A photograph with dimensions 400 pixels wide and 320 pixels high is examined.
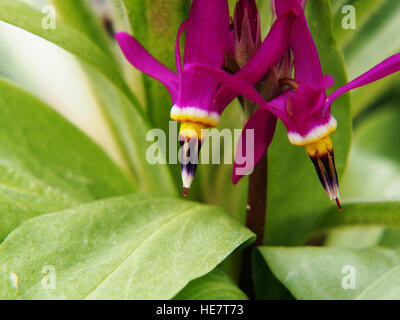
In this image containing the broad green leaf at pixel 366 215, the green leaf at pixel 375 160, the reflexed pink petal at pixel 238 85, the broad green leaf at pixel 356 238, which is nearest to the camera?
the reflexed pink petal at pixel 238 85

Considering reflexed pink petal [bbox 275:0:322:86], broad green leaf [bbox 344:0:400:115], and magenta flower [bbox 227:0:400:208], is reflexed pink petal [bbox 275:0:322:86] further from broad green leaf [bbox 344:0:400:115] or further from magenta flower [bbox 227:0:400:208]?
broad green leaf [bbox 344:0:400:115]

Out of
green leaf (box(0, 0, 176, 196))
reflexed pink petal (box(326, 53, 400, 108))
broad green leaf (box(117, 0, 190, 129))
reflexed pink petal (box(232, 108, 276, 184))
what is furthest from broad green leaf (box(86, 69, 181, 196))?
reflexed pink petal (box(326, 53, 400, 108))

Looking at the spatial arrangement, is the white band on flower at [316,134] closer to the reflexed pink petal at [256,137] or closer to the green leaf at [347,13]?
the reflexed pink petal at [256,137]

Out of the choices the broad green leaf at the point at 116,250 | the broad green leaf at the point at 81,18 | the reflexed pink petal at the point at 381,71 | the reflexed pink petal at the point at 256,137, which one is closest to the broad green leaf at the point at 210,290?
the broad green leaf at the point at 116,250

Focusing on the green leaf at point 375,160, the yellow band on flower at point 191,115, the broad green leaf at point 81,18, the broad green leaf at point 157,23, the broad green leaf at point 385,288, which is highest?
the broad green leaf at point 81,18

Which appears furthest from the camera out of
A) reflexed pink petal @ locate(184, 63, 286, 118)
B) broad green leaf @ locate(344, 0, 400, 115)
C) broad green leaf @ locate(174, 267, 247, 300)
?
broad green leaf @ locate(344, 0, 400, 115)
